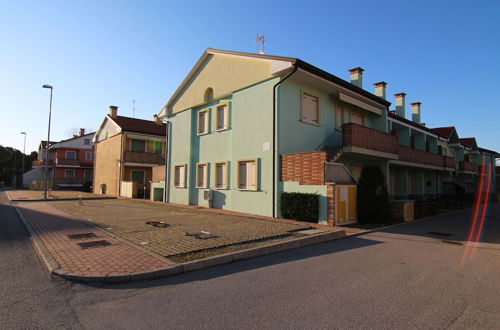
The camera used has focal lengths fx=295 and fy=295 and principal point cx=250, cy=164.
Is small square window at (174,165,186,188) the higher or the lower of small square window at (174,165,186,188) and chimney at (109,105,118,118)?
the lower

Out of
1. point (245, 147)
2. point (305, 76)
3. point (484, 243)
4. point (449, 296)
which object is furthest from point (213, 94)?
point (449, 296)

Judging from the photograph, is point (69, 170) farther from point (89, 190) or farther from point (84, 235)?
point (84, 235)

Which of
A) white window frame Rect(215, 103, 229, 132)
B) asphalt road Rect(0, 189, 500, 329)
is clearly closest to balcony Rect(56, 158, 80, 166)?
white window frame Rect(215, 103, 229, 132)

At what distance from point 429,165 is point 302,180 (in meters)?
15.4

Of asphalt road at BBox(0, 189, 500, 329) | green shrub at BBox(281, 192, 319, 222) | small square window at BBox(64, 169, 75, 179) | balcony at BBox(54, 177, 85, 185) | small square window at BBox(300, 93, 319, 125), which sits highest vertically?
small square window at BBox(300, 93, 319, 125)

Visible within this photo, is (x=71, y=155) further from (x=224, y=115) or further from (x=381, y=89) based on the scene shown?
(x=381, y=89)

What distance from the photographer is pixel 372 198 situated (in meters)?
12.2

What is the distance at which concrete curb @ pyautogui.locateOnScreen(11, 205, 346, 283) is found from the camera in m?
4.86

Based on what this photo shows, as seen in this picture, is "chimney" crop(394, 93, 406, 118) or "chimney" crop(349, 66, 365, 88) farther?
"chimney" crop(394, 93, 406, 118)

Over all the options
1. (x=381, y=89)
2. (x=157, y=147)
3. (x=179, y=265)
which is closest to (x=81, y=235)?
(x=179, y=265)

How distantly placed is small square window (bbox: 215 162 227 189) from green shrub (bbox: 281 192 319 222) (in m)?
4.46

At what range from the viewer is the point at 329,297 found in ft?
14.0

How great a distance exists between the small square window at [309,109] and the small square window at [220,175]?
4889 millimetres

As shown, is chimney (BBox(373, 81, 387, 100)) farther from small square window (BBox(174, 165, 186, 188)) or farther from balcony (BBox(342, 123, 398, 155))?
small square window (BBox(174, 165, 186, 188))
